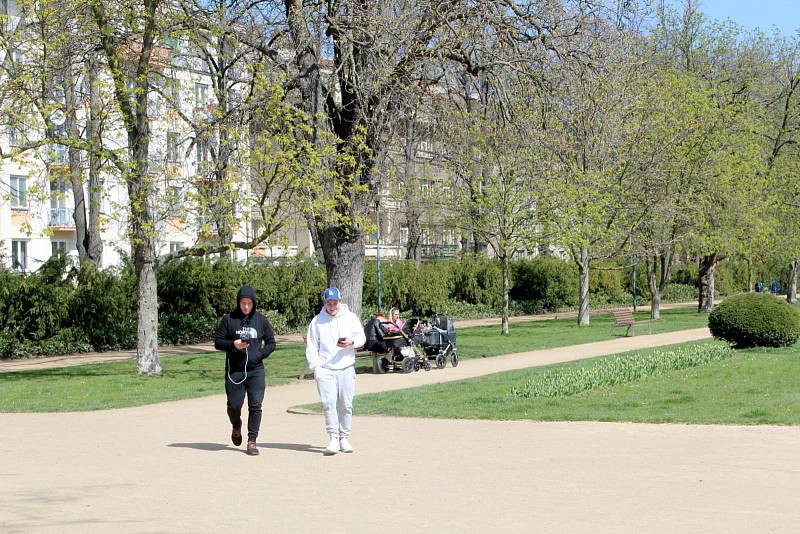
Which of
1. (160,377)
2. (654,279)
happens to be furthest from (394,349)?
(654,279)

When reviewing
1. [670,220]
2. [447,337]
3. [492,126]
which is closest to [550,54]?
[447,337]

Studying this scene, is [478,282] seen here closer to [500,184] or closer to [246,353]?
[500,184]

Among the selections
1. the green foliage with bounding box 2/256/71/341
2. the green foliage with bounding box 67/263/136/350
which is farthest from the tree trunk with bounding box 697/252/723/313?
the green foliage with bounding box 2/256/71/341

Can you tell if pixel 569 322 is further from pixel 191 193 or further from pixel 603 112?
pixel 191 193

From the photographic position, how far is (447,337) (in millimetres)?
24547

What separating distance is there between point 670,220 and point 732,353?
18122 millimetres

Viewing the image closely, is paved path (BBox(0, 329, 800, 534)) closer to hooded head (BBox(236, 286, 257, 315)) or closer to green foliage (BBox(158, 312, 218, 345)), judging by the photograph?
hooded head (BBox(236, 286, 257, 315))

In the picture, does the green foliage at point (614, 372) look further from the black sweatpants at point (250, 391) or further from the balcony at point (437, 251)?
the balcony at point (437, 251)

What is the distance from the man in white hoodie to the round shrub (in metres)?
15.1

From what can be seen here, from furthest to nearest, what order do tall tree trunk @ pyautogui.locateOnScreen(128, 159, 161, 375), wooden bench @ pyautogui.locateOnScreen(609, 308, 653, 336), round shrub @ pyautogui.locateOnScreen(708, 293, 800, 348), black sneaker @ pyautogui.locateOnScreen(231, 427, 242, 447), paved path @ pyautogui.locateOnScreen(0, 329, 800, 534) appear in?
wooden bench @ pyautogui.locateOnScreen(609, 308, 653, 336) → round shrub @ pyautogui.locateOnScreen(708, 293, 800, 348) → tall tree trunk @ pyautogui.locateOnScreen(128, 159, 161, 375) → black sneaker @ pyautogui.locateOnScreen(231, 427, 242, 447) → paved path @ pyautogui.locateOnScreen(0, 329, 800, 534)

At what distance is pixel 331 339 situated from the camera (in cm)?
1173

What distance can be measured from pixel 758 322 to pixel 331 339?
15409 mm

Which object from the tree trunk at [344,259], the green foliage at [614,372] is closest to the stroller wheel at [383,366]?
the tree trunk at [344,259]

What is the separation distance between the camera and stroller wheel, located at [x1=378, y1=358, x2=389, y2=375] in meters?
23.3
